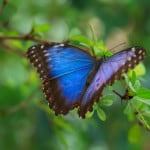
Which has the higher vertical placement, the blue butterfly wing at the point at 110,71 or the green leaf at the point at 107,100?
the blue butterfly wing at the point at 110,71

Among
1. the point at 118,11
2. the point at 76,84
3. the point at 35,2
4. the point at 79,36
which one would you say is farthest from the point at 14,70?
the point at 76,84

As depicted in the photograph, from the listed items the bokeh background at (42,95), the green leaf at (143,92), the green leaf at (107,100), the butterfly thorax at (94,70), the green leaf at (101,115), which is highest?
the butterfly thorax at (94,70)

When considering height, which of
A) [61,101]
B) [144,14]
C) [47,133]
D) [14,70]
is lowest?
[47,133]

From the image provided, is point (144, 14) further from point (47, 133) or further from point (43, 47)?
point (43, 47)

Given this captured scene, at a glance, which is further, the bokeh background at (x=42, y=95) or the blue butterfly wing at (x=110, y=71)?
the bokeh background at (x=42, y=95)

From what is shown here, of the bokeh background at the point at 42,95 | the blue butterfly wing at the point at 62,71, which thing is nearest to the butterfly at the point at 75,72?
the blue butterfly wing at the point at 62,71

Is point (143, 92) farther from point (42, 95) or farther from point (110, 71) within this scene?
point (42, 95)

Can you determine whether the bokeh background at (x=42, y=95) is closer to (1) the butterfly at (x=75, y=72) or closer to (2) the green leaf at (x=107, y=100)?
(1) the butterfly at (x=75, y=72)

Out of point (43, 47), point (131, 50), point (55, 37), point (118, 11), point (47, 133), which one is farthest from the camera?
point (55, 37)
